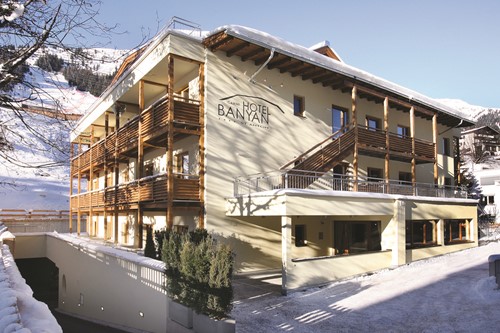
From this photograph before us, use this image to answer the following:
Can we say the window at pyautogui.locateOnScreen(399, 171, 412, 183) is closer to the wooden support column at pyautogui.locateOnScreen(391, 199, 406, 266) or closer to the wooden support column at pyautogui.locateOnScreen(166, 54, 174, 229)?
the wooden support column at pyautogui.locateOnScreen(391, 199, 406, 266)

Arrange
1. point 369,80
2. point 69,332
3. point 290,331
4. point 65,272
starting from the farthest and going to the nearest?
point 65,272
point 369,80
point 69,332
point 290,331

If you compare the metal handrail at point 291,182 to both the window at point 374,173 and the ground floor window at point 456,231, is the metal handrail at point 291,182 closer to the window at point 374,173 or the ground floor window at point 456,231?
the window at point 374,173

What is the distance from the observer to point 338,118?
22312mm

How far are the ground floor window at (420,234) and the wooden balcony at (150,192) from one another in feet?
38.2

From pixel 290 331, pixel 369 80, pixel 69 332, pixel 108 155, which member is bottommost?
pixel 69 332

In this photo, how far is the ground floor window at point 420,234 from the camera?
20.6m

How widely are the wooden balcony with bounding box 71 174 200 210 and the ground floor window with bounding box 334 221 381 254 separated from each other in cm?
834

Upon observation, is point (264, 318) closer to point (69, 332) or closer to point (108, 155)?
point (69, 332)

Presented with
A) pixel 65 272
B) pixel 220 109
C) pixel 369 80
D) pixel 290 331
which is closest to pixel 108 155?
pixel 65 272

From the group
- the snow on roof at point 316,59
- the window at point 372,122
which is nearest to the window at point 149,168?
the snow on roof at point 316,59

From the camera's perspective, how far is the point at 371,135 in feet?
68.1

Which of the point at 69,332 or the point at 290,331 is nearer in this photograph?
the point at 290,331

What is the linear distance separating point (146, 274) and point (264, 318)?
3.62 meters

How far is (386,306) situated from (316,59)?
1122 centimetres
